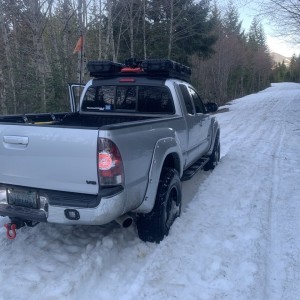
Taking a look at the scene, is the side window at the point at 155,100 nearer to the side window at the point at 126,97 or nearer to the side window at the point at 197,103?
the side window at the point at 126,97

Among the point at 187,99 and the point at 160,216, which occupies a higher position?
the point at 187,99

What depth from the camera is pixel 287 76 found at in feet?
356

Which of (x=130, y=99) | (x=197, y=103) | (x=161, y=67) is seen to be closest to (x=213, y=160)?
(x=197, y=103)

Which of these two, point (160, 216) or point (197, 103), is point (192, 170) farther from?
point (160, 216)

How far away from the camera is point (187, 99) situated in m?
5.72

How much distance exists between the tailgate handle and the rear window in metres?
2.23

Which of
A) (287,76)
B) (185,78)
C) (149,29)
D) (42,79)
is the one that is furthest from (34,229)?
(287,76)

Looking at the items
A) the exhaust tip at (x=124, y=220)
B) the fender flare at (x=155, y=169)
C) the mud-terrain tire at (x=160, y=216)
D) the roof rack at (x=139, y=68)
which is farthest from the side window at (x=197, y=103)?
the exhaust tip at (x=124, y=220)

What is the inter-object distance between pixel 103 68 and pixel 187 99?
1436 mm

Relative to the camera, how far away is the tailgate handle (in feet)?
11.1

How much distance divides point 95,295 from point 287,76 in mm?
116537

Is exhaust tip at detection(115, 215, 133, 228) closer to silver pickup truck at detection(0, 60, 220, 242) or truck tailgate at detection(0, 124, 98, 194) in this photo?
silver pickup truck at detection(0, 60, 220, 242)

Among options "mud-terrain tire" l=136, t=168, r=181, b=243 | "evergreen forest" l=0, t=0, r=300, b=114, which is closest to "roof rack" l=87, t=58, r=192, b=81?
"mud-terrain tire" l=136, t=168, r=181, b=243

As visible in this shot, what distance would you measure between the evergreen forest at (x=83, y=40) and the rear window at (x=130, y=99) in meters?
4.59
